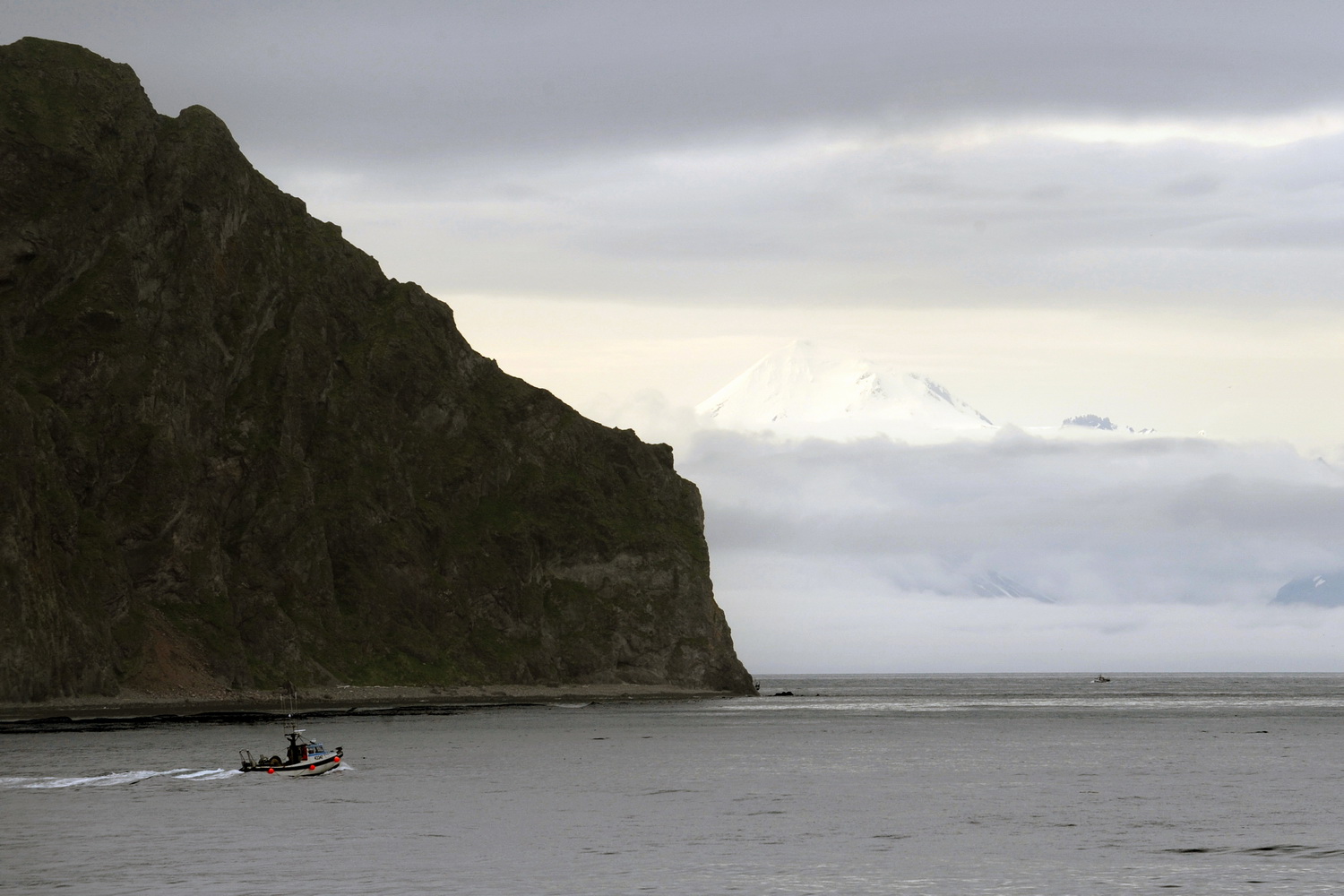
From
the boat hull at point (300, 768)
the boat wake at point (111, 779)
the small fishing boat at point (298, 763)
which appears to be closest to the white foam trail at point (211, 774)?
the boat wake at point (111, 779)

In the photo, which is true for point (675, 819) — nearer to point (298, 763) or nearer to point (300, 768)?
point (300, 768)

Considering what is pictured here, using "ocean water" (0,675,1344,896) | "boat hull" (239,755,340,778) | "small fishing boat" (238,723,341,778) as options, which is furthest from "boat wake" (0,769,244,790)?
"small fishing boat" (238,723,341,778)

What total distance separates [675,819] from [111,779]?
41.5 meters

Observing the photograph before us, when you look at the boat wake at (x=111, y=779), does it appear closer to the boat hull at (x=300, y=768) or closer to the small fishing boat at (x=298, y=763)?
the boat hull at (x=300, y=768)

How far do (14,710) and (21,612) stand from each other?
1163cm

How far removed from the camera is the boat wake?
100 metres

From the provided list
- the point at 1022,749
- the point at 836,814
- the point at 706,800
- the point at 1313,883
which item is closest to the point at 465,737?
the point at 1022,749

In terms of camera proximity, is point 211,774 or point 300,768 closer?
point 300,768

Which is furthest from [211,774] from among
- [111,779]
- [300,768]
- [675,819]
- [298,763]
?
[675,819]

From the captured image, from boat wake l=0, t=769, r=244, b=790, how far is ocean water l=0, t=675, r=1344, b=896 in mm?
342

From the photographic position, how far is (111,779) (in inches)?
4136

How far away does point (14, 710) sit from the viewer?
641 feet

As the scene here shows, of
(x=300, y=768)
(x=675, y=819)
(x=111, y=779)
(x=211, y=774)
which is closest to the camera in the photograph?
(x=675, y=819)

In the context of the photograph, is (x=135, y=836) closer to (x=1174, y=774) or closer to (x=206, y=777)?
(x=206, y=777)
